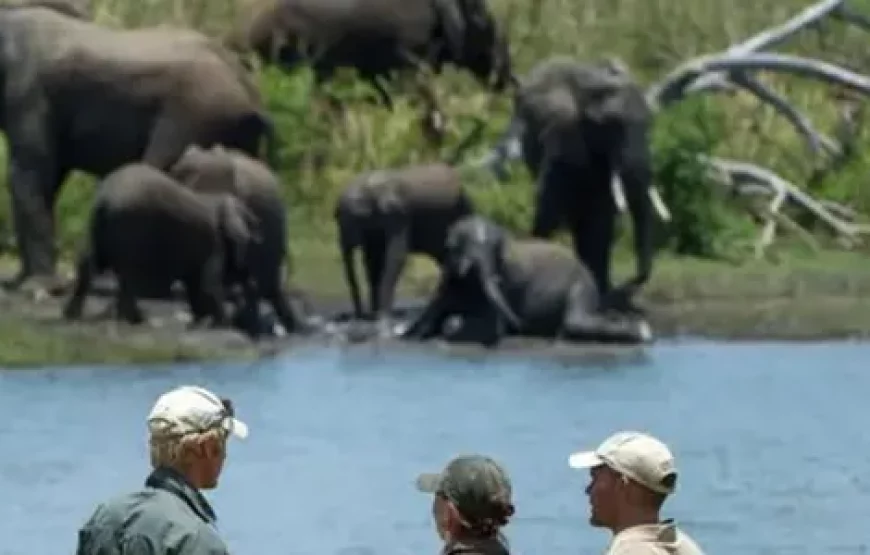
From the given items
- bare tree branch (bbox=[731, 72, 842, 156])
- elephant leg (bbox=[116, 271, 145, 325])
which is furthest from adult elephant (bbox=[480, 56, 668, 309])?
elephant leg (bbox=[116, 271, 145, 325])

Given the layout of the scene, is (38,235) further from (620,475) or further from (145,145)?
(620,475)

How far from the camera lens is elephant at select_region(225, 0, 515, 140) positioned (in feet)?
100

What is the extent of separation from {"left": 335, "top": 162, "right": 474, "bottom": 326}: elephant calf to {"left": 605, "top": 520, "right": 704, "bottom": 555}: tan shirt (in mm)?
17351

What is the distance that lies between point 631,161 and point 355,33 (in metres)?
5.67

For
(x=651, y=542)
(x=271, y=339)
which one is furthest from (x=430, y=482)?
(x=271, y=339)

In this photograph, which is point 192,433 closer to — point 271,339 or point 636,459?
point 636,459

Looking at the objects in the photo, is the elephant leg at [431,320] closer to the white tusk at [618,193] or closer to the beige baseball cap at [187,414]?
the white tusk at [618,193]

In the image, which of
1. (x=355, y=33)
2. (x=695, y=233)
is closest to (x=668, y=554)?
(x=695, y=233)

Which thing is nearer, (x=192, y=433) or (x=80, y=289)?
(x=192, y=433)

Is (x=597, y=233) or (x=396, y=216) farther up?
(x=396, y=216)

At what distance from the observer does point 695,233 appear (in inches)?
1113

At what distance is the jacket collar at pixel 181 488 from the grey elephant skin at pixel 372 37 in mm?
22934

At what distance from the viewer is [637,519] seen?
24.7ft

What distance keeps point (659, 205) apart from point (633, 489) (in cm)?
2007
